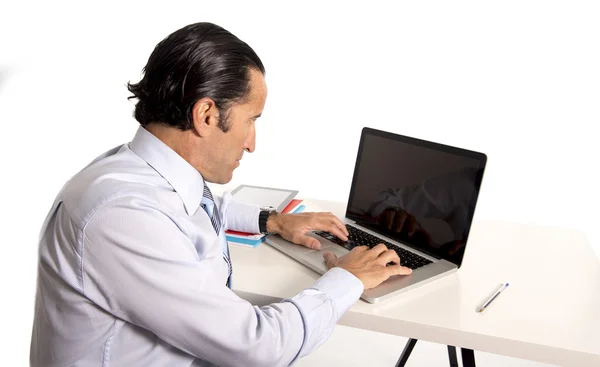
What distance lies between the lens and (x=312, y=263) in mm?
1554

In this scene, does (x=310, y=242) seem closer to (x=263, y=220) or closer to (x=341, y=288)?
(x=263, y=220)

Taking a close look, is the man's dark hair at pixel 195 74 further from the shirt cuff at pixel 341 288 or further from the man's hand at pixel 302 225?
the man's hand at pixel 302 225

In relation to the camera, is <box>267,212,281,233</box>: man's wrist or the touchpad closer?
the touchpad

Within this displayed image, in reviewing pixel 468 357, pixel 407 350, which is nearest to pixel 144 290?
pixel 468 357

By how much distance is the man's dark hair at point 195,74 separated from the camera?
122 centimetres

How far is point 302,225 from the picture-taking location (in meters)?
1.71

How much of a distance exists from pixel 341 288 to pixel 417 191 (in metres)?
0.49

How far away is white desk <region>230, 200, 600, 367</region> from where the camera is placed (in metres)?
1.26

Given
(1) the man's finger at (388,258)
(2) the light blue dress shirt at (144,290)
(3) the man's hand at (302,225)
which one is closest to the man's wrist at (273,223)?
(3) the man's hand at (302,225)

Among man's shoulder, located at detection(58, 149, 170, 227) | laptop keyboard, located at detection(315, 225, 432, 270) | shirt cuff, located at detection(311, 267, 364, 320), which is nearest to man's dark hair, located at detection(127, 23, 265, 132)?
man's shoulder, located at detection(58, 149, 170, 227)

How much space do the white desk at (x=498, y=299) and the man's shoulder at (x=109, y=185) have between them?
0.37 m

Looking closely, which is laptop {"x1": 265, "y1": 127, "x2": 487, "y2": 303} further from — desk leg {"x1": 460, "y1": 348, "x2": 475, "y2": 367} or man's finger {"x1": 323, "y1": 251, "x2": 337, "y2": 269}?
desk leg {"x1": 460, "y1": 348, "x2": 475, "y2": 367}

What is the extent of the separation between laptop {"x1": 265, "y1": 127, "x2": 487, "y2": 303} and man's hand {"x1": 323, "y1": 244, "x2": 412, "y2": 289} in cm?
2

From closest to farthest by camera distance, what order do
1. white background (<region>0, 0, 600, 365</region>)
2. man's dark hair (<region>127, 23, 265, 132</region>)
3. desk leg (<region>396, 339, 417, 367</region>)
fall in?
man's dark hair (<region>127, 23, 265, 132</region>) < desk leg (<region>396, 339, 417, 367</region>) < white background (<region>0, 0, 600, 365</region>)
